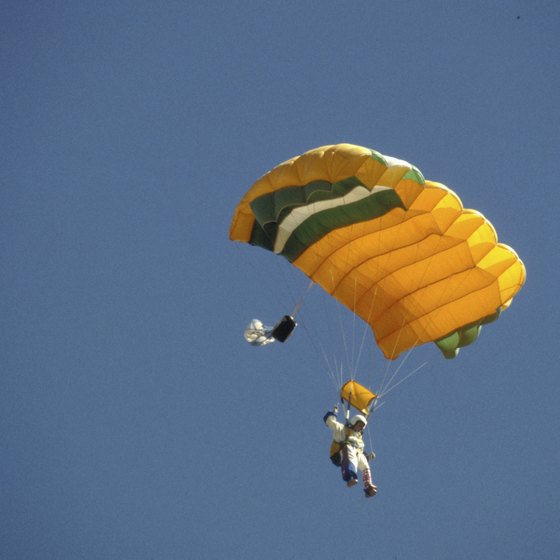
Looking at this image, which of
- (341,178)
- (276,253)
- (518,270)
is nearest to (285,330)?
(276,253)

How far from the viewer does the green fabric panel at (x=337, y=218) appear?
16031mm

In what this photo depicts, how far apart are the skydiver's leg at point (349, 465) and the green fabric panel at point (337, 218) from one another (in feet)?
11.2

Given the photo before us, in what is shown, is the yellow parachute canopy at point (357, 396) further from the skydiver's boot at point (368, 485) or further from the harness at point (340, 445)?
the skydiver's boot at point (368, 485)

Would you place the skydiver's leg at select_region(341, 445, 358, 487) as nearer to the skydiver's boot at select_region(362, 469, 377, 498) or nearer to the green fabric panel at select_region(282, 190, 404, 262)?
the skydiver's boot at select_region(362, 469, 377, 498)

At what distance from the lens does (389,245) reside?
17516 millimetres

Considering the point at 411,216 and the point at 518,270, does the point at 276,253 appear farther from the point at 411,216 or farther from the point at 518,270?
A: the point at 518,270

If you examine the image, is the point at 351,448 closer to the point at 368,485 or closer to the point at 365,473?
the point at 365,473

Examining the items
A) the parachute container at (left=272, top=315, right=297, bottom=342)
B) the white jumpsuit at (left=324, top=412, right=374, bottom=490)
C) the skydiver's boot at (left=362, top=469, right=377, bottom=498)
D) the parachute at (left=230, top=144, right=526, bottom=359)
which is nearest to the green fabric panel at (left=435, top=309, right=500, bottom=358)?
the parachute at (left=230, top=144, right=526, bottom=359)

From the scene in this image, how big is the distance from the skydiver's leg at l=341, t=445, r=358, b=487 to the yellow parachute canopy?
95cm

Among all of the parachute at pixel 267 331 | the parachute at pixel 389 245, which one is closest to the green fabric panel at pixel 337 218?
the parachute at pixel 389 245

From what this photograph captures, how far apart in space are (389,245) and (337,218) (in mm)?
1122

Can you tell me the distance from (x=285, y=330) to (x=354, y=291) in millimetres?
1892

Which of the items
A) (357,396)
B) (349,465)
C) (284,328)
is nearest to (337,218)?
(284,328)

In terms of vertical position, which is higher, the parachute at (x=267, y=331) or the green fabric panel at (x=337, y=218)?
the green fabric panel at (x=337, y=218)
